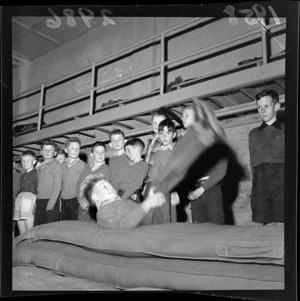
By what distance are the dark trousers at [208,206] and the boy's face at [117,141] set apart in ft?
2.23

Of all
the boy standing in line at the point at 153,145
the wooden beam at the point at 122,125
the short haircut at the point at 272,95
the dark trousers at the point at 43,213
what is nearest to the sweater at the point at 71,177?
the dark trousers at the point at 43,213

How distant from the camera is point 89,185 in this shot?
239 centimetres

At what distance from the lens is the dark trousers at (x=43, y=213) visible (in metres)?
2.40

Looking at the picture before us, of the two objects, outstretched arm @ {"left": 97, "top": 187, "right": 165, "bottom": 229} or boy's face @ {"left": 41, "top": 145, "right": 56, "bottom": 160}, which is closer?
outstretched arm @ {"left": 97, "top": 187, "right": 165, "bottom": 229}

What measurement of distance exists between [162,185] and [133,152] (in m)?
0.41

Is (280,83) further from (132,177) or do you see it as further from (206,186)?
(132,177)

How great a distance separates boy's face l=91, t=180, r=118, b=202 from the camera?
226 centimetres

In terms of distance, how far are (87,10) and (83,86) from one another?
94.5 inches

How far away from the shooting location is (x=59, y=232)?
2.18 meters

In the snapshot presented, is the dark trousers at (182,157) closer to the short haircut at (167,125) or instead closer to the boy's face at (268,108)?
the short haircut at (167,125)

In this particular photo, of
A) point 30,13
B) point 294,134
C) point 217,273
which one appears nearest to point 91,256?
Result: point 217,273

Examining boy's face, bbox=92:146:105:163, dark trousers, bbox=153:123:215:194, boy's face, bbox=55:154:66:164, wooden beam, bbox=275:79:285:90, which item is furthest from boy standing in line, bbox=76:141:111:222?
wooden beam, bbox=275:79:285:90

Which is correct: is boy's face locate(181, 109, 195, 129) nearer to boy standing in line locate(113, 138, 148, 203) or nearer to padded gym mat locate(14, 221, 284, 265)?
boy standing in line locate(113, 138, 148, 203)

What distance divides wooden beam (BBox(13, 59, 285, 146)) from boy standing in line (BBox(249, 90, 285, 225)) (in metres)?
0.24
